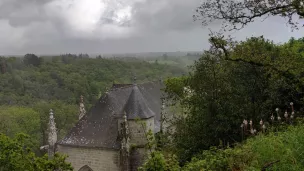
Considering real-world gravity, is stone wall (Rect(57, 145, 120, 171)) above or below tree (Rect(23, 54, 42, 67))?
below

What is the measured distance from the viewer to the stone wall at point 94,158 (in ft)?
58.6

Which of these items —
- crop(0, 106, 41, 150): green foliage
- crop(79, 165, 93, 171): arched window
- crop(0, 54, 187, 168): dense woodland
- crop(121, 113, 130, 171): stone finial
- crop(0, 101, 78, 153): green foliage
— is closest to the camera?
crop(121, 113, 130, 171): stone finial

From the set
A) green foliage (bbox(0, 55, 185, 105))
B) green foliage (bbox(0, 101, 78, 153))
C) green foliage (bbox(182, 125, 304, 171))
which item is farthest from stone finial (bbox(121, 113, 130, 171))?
green foliage (bbox(0, 55, 185, 105))

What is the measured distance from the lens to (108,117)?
19.1m

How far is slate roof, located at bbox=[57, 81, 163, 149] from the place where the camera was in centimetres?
1797

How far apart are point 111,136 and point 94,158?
1.53 m

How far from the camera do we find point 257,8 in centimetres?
1077

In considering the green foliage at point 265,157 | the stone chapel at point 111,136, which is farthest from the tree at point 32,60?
the green foliage at point 265,157

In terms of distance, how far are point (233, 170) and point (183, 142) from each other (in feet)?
23.0

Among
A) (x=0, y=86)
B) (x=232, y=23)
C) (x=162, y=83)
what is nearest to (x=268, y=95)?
(x=232, y=23)

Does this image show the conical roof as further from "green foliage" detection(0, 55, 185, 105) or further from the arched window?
"green foliage" detection(0, 55, 185, 105)

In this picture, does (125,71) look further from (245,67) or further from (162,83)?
(245,67)

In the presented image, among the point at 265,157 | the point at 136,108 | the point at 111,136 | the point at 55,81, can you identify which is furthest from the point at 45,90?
the point at 265,157

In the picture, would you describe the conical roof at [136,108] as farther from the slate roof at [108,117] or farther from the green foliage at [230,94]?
the green foliage at [230,94]
